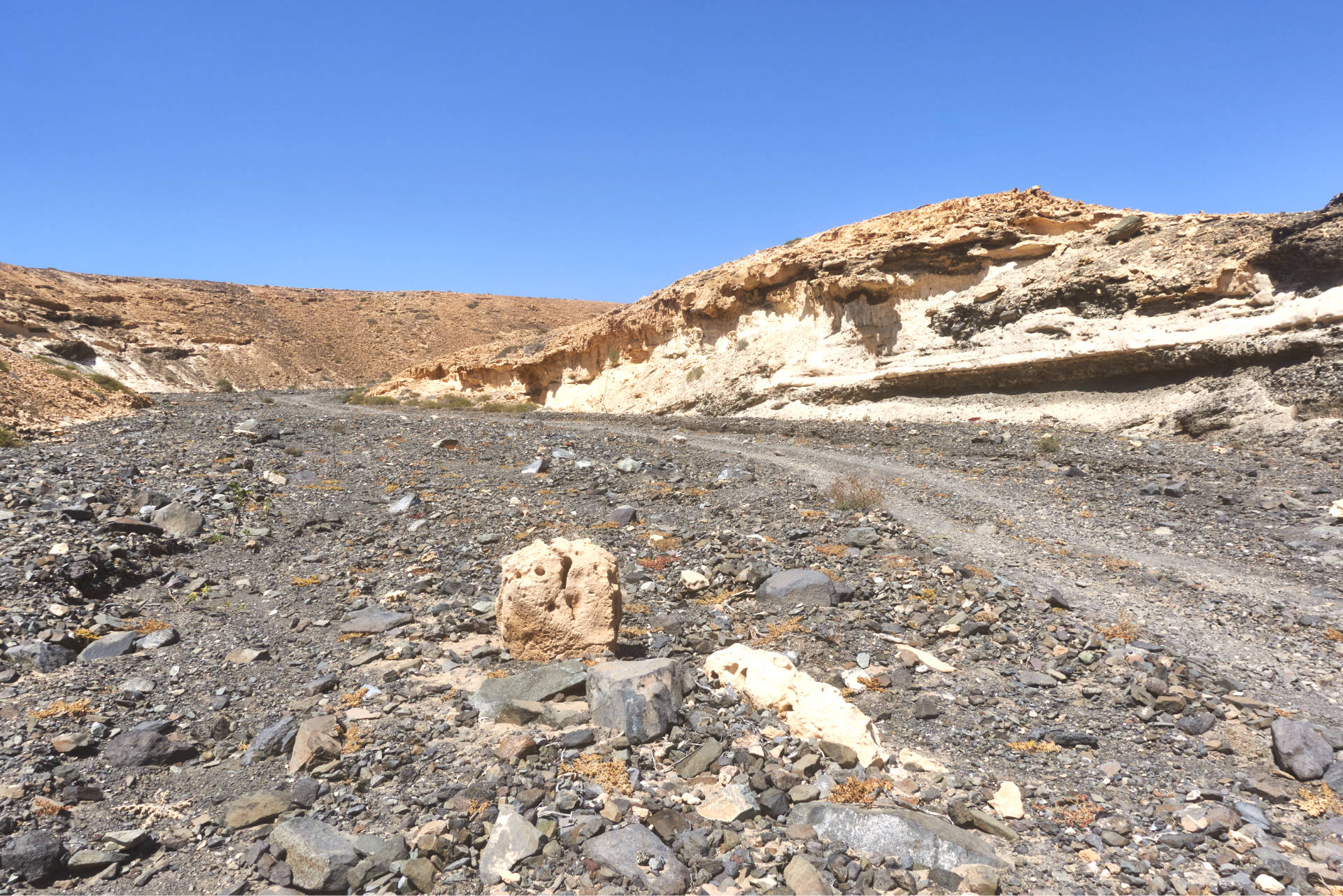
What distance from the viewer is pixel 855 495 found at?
1079 centimetres

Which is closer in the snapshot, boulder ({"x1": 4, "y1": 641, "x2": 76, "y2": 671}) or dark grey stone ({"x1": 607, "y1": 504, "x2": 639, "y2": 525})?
boulder ({"x1": 4, "y1": 641, "x2": 76, "y2": 671})

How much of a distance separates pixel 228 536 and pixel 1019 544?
10135 mm

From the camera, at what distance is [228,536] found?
8914 mm

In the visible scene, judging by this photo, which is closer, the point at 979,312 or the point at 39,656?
the point at 39,656

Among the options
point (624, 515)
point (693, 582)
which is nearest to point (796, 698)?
point (693, 582)

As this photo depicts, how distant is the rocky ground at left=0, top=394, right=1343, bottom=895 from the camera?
364cm

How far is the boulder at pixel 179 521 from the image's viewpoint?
8.74 m

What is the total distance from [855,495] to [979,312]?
1196 centimetres

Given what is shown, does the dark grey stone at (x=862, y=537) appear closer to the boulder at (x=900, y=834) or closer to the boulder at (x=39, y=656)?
the boulder at (x=900, y=834)

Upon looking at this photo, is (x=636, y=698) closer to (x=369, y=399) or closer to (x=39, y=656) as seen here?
(x=39, y=656)

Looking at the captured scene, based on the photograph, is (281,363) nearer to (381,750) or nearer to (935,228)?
(935,228)

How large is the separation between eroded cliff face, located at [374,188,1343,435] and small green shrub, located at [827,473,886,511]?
367 inches

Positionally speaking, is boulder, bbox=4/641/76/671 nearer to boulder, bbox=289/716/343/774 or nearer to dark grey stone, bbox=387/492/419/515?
boulder, bbox=289/716/343/774

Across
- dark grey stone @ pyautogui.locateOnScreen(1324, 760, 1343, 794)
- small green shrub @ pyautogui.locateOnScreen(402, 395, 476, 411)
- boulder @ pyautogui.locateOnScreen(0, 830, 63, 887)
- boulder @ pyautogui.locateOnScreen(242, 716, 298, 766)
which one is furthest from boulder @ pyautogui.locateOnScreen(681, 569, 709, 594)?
small green shrub @ pyautogui.locateOnScreen(402, 395, 476, 411)
